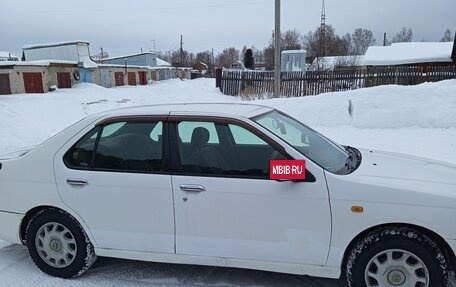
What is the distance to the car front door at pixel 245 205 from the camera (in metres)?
2.98

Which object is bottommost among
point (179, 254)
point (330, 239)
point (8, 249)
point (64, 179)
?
point (8, 249)

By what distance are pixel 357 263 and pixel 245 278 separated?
1.04 m

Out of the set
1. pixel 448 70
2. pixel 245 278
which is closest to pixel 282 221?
pixel 245 278

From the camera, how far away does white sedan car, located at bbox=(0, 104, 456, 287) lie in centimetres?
288

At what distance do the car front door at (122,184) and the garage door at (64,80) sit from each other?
3734 centimetres

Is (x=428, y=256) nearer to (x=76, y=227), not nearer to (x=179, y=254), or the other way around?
(x=179, y=254)

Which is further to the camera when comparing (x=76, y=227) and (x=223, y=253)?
(x=76, y=227)

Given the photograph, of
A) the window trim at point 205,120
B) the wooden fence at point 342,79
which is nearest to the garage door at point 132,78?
the wooden fence at point 342,79

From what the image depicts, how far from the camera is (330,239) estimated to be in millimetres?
2963

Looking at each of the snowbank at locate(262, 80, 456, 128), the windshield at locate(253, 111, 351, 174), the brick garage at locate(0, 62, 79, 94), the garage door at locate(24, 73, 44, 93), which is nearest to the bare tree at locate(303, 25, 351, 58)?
the brick garage at locate(0, 62, 79, 94)

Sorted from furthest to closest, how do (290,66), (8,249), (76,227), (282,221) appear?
(290,66) → (8,249) → (76,227) → (282,221)

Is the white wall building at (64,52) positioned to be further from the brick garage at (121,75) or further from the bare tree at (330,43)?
the bare tree at (330,43)

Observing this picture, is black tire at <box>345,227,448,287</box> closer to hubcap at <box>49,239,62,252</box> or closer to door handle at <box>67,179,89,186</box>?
door handle at <box>67,179,89,186</box>

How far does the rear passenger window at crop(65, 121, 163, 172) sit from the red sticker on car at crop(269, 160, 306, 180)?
96 centimetres
